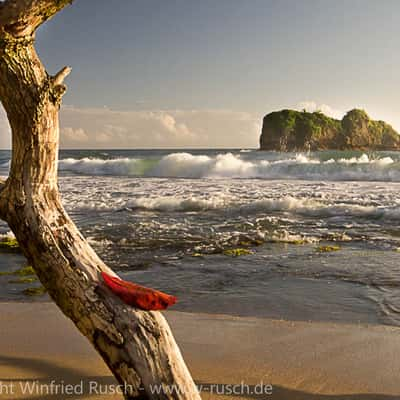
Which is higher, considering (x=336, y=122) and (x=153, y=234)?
(x=336, y=122)

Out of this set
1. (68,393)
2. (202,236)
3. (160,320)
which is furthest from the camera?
(202,236)

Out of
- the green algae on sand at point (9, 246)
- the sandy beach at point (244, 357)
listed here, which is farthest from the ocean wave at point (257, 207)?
the sandy beach at point (244, 357)

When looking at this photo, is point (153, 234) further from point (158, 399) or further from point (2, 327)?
point (158, 399)

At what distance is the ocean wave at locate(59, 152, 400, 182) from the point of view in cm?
2752

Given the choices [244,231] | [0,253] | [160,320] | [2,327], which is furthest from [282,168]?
[160,320]

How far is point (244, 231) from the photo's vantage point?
1091 centimetres

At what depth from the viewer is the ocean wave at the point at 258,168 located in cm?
2752

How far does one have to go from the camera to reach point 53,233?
2217 millimetres

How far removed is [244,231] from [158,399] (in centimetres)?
897

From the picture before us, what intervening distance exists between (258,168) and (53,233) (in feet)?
104

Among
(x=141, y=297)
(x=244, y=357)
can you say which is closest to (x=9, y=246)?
(x=244, y=357)

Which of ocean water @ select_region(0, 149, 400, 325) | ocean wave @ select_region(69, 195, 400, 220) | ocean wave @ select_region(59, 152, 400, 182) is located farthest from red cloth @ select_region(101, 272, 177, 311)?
ocean wave @ select_region(59, 152, 400, 182)

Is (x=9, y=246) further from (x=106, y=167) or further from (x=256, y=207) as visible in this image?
(x=106, y=167)

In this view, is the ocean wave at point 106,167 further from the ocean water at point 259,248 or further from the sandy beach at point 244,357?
the sandy beach at point 244,357
